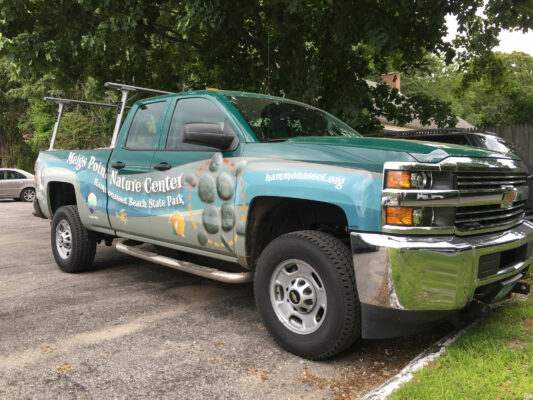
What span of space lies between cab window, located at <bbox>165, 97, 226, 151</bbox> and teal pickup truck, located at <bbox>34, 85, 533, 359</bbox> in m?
0.01

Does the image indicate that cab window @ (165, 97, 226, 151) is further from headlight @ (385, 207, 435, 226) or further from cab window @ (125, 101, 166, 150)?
headlight @ (385, 207, 435, 226)

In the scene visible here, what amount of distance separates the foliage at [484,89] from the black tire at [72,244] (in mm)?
7789

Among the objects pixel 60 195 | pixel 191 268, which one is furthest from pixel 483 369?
pixel 60 195

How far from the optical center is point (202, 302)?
4.92 m

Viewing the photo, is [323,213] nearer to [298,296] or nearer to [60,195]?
[298,296]

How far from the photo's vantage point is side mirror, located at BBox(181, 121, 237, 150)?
376cm

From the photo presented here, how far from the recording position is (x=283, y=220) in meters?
4.07

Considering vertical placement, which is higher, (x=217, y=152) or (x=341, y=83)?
(x=341, y=83)

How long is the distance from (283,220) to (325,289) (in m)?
0.94

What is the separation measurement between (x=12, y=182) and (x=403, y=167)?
20.1m

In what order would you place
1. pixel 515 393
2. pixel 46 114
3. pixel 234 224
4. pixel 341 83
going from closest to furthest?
1. pixel 515 393
2. pixel 234 224
3. pixel 341 83
4. pixel 46 114

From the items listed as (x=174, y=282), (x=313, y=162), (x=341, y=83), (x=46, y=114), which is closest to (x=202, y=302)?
(x=174, y=282)

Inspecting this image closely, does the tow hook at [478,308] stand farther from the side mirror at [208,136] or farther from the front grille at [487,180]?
the side mirror at [208,136]

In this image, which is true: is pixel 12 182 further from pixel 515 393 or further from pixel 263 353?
pixel 515 393
